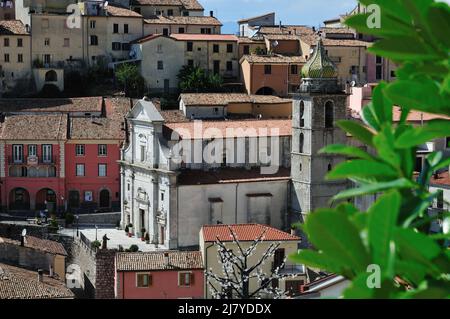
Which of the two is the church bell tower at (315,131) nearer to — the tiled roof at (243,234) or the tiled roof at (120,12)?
the tiled roof at (243,234)

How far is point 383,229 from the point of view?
2.02 metres

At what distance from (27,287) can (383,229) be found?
2502 cm

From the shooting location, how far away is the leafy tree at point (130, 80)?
53562mm

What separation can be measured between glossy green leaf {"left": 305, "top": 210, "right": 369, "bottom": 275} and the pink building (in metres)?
26.6

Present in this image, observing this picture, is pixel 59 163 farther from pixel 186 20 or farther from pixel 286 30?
pixel 286 30

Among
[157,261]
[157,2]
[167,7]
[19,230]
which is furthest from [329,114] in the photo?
[167,7]

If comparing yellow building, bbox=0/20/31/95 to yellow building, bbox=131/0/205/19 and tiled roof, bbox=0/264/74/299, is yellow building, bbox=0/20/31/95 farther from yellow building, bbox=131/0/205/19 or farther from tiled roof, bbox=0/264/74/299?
tiled roof, bbox=0/264/74/299

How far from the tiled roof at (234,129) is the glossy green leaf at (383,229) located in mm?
36787

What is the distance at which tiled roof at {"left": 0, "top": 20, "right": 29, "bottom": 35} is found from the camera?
180 ft

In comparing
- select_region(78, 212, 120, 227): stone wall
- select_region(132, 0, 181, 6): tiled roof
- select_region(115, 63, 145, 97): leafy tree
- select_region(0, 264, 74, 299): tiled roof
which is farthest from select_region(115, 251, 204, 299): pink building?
select_region(132, 0, 181, 6): tiled roof

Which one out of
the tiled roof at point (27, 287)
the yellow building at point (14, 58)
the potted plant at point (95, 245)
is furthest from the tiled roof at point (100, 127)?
the tiled roof at point (27, 287)
